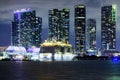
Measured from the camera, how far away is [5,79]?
10194 centimetres

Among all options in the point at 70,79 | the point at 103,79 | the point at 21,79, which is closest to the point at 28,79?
the point at 21,79

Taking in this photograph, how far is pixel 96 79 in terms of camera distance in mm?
103312

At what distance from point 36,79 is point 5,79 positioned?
7059 millimetres

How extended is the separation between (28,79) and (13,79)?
12.9 ft

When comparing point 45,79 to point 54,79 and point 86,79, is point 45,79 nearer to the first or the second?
point 54,79

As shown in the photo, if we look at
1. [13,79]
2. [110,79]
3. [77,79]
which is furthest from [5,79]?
[110,79]

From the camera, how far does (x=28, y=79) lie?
10231cm

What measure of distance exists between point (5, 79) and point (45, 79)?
9.00m

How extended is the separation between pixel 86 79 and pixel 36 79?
11.6 meters

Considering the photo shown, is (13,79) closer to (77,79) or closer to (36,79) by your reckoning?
(36,79)

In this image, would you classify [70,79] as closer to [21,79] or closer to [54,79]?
[54,79]

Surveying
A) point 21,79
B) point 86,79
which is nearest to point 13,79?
point 21,79

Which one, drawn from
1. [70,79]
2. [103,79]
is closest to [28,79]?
[70,79]

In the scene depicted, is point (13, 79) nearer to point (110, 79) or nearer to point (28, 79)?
point (28, 79)
